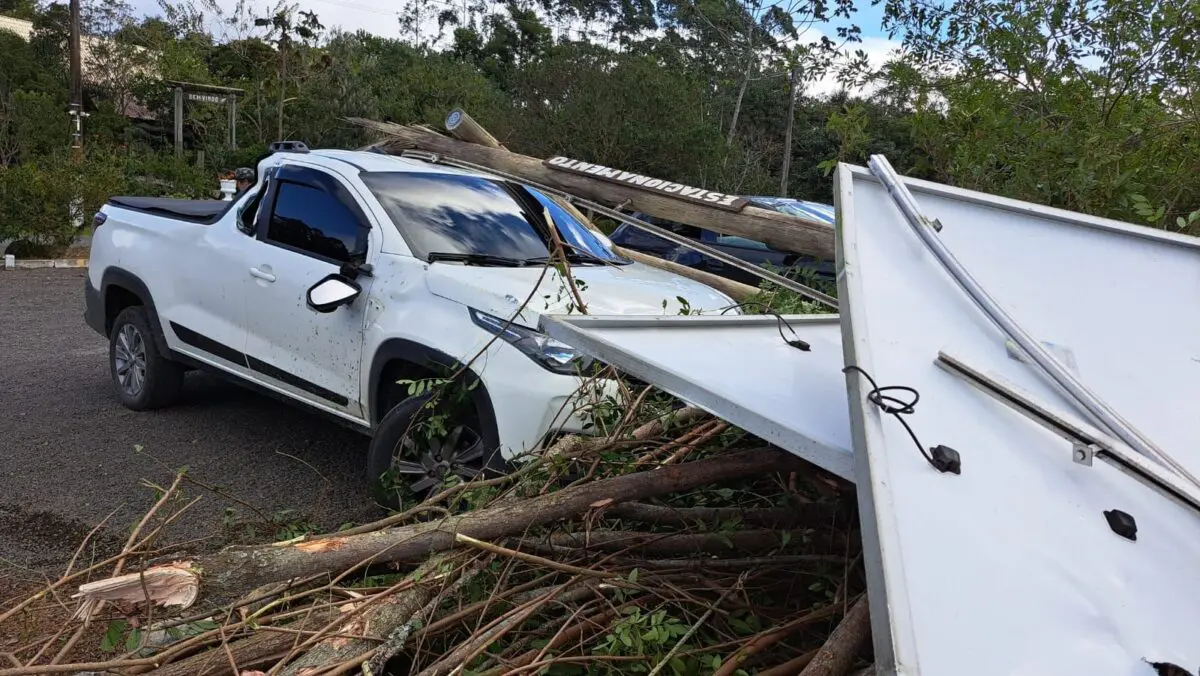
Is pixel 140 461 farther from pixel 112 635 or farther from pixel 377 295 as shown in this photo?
pixel 112 635

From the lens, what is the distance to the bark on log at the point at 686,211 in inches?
164

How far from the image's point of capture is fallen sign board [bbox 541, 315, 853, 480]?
1.99m

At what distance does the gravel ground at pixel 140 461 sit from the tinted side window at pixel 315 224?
111 cm

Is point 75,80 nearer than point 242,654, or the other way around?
point 242,654

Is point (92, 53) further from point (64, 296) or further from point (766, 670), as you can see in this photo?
point (766, 670)

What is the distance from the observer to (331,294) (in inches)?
179

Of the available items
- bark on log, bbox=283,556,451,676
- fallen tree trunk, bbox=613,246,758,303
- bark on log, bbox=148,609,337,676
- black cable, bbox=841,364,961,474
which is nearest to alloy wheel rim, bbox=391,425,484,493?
bark on log, bbox=283,556,451,676

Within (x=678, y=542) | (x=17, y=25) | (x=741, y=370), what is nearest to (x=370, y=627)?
(x=678, y=542)

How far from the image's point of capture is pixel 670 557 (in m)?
2.91

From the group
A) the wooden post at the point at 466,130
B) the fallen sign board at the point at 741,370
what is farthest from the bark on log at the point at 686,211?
the fallen sign board at the point at 741,370

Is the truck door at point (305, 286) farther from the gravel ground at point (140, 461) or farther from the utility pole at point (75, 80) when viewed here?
the utility pole at point (75, 80)

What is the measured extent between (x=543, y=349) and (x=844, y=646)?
217 cm

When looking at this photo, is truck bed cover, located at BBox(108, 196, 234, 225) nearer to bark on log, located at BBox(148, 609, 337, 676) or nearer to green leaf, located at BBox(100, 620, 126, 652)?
green leaf, located at BBox(100, 620, 126, 652)

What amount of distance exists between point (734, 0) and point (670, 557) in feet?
49.5
